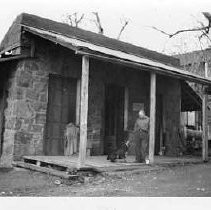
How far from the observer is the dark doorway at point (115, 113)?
1328 centimetres

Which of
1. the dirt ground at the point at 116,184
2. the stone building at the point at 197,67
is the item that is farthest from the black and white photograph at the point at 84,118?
the stone building at the point at 197,67

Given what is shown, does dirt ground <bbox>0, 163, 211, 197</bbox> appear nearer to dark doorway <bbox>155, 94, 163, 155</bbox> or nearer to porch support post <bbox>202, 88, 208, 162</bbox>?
porch support post <bbox>202, 88, 208, 162</bbox>

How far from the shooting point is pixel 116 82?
12.9 meters

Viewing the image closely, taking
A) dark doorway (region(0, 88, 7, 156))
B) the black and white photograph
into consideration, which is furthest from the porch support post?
dark doorway (region(0, 88, 7, 156))

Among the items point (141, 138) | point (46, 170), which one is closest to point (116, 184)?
point (46, 170)

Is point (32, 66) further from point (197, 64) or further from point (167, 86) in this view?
point (197, 64)

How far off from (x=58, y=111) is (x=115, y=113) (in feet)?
8.08

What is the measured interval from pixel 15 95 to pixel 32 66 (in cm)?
92

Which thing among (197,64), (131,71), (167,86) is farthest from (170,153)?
(197,64)

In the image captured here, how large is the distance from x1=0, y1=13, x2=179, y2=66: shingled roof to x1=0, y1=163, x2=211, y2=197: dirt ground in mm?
4139

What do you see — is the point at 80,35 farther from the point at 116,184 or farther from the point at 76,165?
the point at 116,184

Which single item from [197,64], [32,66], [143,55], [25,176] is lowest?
[25,176]

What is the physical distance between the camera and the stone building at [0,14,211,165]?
35.0 ft

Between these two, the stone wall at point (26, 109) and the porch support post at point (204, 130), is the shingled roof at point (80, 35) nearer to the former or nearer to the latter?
the stone wall at point (26, 109)
